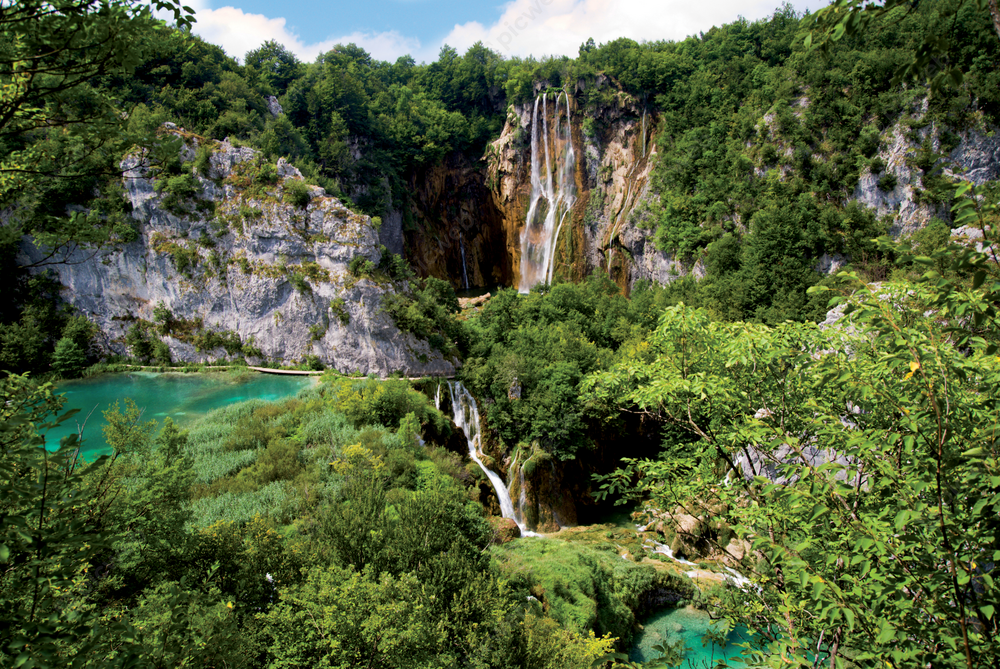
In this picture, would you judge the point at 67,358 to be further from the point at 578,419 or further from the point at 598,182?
the point at 598,182

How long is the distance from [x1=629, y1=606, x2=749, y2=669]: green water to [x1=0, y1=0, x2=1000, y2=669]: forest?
37 cm

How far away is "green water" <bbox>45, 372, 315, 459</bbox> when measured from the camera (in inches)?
621

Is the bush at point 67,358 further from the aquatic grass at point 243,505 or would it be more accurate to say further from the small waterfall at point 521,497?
the small waterfall at point 521,497

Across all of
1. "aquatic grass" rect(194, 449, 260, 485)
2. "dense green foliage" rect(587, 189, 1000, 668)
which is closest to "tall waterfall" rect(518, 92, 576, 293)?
"aquatic grass" rect(194, 449, 260, 485)

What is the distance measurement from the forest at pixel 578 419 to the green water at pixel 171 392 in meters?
1.41

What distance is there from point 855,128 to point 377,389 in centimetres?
2701

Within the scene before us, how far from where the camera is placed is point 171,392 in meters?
18.0

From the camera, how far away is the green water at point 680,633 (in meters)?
11.8

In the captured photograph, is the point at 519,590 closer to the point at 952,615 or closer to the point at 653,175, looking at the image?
the point at 952,615

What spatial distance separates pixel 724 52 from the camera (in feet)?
117

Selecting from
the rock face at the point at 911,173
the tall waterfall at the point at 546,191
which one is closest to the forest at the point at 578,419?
the rock face at the point at 911,173

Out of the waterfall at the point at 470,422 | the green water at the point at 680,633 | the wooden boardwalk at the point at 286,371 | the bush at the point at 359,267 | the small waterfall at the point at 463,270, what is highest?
the small waterfall at the point at 463,270

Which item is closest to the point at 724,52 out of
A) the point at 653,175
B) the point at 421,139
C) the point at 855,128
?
the point at 653,175

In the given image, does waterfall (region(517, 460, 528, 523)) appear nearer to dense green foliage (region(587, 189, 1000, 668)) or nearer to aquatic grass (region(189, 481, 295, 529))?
aquatic grass (region(189, 481, 295, 529))
